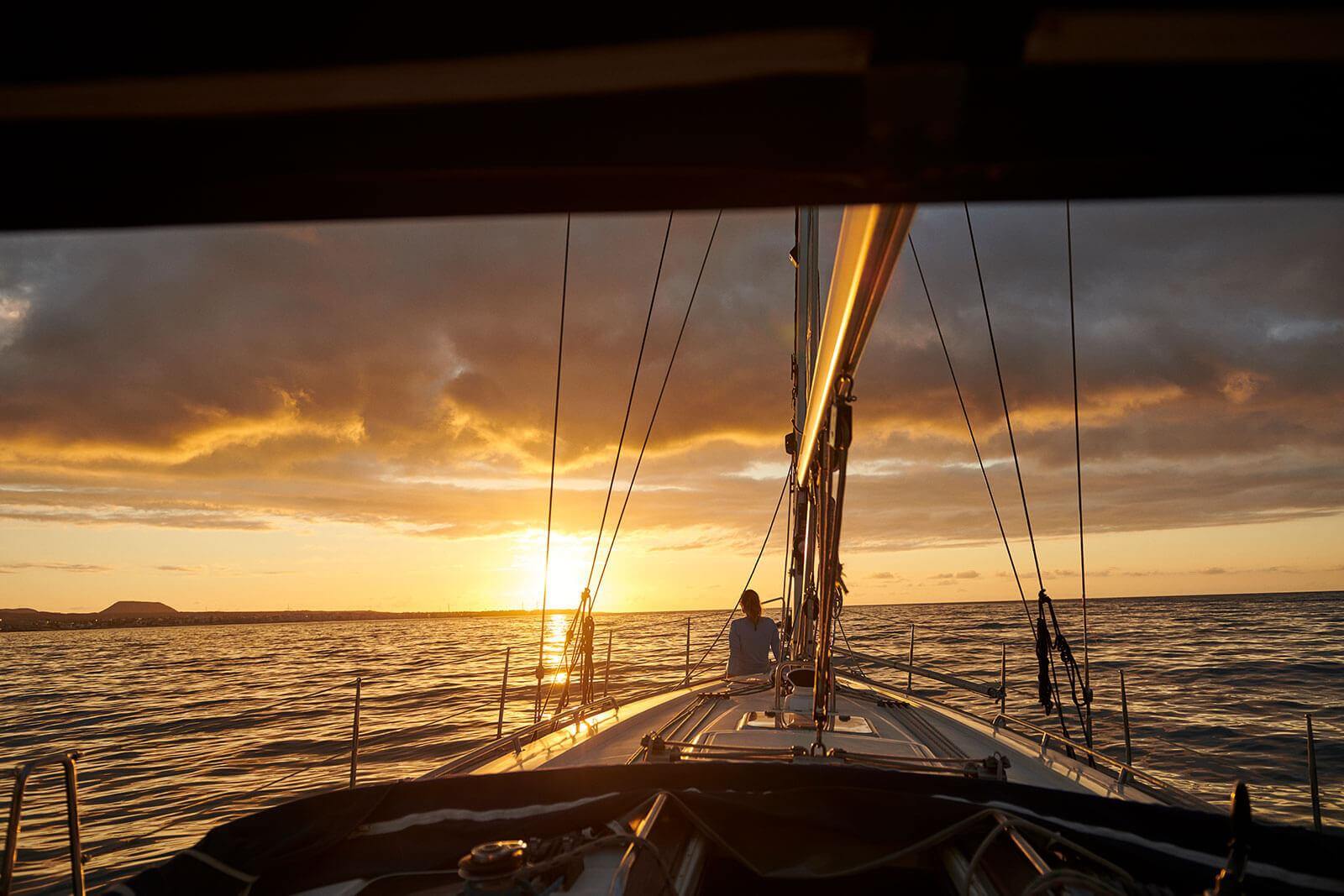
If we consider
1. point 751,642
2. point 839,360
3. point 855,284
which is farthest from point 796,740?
point 751,642

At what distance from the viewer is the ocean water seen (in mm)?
7707

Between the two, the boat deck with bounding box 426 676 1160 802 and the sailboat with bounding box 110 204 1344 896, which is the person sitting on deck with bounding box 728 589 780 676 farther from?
the sailboat with bounding box 110 204 1344 896

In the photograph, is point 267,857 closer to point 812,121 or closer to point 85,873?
point 812,121

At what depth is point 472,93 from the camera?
780 mm

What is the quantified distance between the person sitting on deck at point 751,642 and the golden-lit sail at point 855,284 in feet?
12.0

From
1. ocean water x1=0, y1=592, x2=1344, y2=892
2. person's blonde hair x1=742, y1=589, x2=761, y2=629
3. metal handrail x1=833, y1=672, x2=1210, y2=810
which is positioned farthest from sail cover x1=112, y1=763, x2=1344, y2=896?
ocean water x1=0, y1=592, x2=1344, y2=892

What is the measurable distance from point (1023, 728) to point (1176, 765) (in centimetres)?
607

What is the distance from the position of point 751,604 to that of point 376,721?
9.01 meters

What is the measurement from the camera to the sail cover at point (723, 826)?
196 cm

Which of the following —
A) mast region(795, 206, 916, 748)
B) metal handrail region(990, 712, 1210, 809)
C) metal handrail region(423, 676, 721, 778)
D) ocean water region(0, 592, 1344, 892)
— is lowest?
ocean water region(0, 592, 1344, 892)

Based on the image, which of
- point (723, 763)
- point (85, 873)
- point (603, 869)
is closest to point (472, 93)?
point (603, 869)

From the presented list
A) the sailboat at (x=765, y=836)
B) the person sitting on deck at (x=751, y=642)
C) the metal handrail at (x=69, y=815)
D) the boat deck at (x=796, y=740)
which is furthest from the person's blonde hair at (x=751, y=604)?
the metal handrail at (x=69, y=815)

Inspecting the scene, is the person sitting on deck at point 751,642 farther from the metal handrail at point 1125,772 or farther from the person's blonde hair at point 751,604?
the metal handrail at point 1125,772

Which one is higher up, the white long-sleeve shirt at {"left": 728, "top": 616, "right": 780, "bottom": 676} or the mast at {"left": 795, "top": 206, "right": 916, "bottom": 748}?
the mast at {"left": 795, "top": 206, "right": 916, "bottom": 748}
